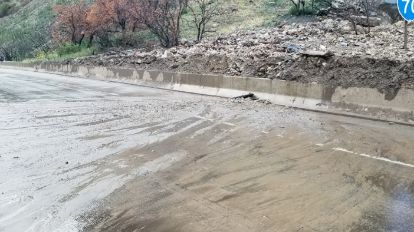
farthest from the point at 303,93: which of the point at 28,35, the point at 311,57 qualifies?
the point at 28,35

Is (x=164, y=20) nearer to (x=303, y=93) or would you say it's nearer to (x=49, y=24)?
(x=303, y=93)

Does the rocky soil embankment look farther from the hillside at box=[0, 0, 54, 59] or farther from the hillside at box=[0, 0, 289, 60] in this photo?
the hillside at box=[0, 0, 54, 59]

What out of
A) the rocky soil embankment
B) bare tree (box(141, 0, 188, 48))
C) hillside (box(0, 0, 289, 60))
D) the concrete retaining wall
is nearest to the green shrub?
hillside (box(0, 0, 289, 60))

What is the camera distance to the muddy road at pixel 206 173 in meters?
5.45

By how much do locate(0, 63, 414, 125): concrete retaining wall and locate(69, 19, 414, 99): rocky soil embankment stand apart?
0.25 m

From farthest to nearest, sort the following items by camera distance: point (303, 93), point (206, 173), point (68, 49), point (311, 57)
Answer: point (68, 49) < point (311, 57) < point (303, 93) < point (206, 173)

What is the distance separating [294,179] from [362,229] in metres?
1.87

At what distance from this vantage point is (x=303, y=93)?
44.1 feet

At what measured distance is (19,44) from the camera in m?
62.7

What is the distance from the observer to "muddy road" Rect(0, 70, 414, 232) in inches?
215

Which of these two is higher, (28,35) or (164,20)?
(164,20)

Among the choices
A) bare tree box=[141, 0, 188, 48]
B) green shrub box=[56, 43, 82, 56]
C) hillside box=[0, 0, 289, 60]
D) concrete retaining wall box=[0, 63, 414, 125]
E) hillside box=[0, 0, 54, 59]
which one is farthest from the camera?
hillside box=[0, 0, 54, 59]

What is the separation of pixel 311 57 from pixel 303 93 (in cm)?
144

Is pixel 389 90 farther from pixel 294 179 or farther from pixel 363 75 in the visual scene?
pixel 294 179
